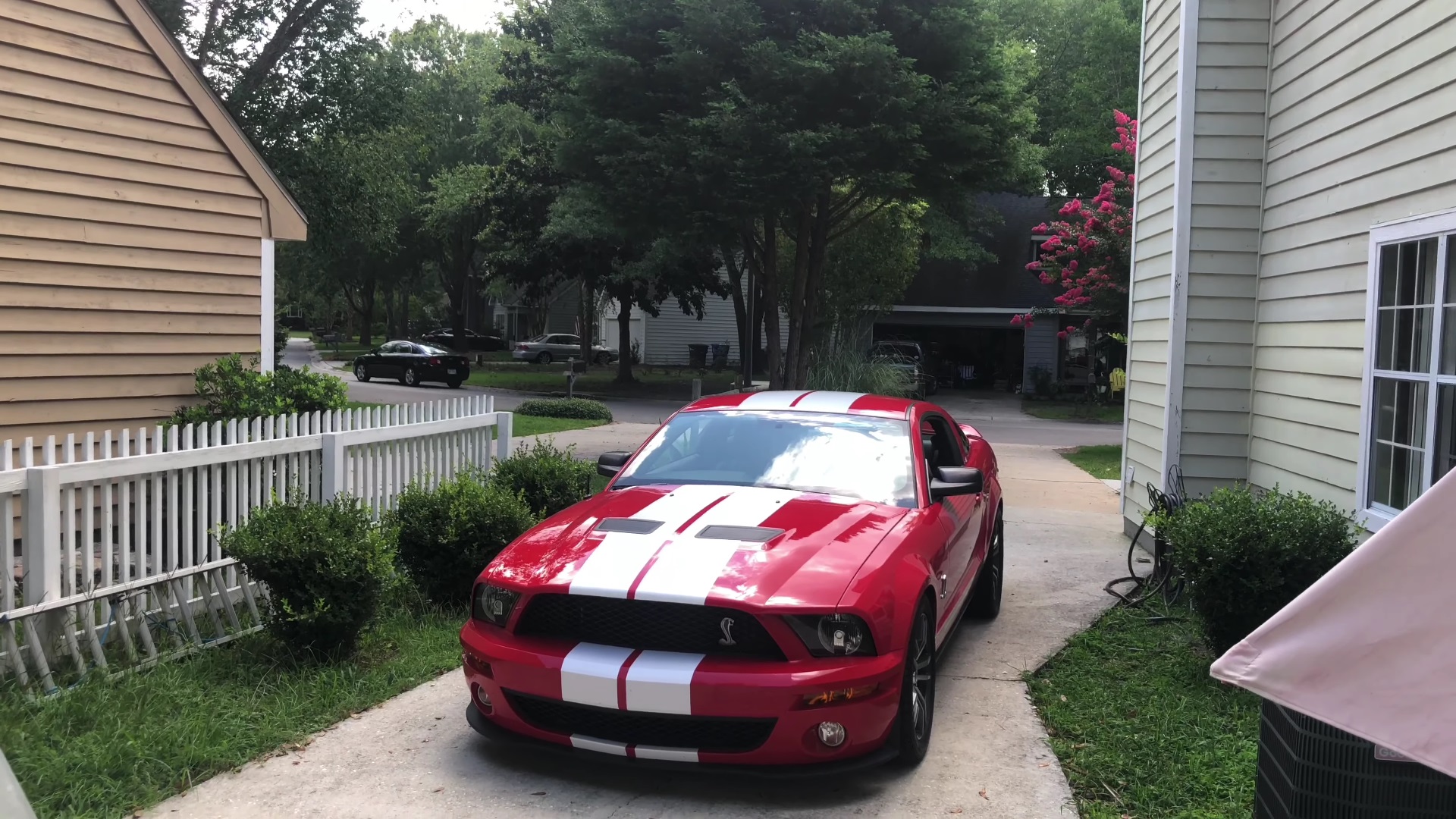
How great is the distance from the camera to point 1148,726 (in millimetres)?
4688

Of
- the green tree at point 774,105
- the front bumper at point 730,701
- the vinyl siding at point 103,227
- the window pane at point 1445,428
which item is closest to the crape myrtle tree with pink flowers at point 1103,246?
the green tree at point 774,105

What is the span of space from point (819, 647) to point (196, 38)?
2057 centimetres

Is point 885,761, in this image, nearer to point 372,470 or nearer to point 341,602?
point 341,602

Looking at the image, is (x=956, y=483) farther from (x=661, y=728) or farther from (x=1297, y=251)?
(x=1297, y=251)

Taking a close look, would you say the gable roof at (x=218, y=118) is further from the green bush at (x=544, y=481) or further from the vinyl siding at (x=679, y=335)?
the vinyl siding at (x=679, y=335)

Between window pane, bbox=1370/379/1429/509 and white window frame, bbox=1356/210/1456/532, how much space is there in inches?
1.3

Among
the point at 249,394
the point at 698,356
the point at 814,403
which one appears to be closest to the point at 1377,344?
the point at 814,403

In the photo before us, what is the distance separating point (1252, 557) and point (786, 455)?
227 centimetres

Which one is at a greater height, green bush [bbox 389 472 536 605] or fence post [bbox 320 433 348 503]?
fence post [bbox 320 433 348 503]

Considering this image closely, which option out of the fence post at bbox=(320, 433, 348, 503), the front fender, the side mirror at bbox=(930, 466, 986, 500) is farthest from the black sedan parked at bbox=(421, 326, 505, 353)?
the front fender

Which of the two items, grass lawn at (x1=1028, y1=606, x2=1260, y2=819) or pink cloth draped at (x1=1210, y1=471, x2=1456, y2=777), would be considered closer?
pink cloth draped at (x1=1210, y1=471, x2=1456, y2=777)

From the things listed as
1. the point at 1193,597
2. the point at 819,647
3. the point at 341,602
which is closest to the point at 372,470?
the point at 341,602

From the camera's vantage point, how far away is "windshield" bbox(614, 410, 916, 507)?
5098 millimetres

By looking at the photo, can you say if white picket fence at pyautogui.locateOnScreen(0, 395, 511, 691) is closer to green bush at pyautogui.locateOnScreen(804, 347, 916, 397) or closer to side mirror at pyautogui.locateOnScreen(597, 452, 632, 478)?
side mirror at pyautogui.locateOnScreen(597, 452, 632, 478)
